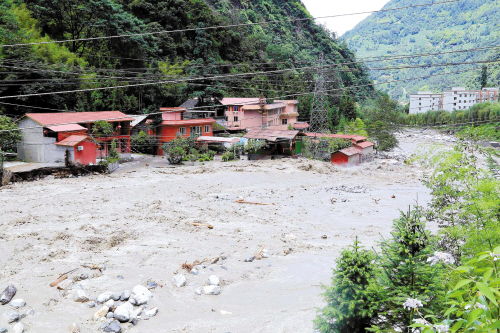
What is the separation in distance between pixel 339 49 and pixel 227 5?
2520 cm

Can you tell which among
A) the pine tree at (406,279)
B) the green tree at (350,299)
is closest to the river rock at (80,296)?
the green tree at (350,299)

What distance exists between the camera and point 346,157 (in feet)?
100

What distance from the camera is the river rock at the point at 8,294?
740 centimetres

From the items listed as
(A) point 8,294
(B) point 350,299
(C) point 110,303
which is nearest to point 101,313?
(C) point 110,303

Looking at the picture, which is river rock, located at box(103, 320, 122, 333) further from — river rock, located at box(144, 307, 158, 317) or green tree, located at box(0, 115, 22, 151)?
green tree, located at box(0, 115, 22, 151)

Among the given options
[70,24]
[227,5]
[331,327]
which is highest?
[227,5]

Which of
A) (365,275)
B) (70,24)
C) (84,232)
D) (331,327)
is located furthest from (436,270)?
(70,24)

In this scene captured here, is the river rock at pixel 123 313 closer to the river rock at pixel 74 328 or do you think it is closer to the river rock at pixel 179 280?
the river rock at pixel 74 328

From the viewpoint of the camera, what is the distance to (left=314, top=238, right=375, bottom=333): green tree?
15.1 feet

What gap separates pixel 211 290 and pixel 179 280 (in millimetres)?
838

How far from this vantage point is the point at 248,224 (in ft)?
45.9

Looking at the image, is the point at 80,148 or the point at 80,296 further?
the point at 80,148

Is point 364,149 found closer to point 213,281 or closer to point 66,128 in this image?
point 66,128

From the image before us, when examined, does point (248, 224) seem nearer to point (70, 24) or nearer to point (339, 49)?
point (70, 24)
